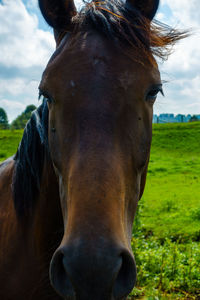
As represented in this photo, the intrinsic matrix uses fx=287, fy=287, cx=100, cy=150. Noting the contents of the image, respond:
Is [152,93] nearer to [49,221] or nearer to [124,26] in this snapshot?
[124,26]

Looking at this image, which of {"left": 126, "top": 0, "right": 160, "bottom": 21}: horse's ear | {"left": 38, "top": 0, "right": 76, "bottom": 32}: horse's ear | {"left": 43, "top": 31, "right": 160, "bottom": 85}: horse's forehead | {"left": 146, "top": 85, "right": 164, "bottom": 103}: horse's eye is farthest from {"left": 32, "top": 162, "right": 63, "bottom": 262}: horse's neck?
{"left": 126, "top": 0, "right": 160, "bottom": 21}: horse's ear

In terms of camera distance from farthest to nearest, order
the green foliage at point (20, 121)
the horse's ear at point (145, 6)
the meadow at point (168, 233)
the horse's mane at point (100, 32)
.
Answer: the green foliage at point (20, 121) < the meadow at point (168, 233) < the horse's ear at point (145, 6) < the horse's mane at point (100, 32)

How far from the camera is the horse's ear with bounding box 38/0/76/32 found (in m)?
2.12

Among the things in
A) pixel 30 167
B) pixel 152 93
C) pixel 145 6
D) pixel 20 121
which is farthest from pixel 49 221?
pixel 20 121

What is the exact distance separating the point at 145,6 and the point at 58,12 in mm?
646

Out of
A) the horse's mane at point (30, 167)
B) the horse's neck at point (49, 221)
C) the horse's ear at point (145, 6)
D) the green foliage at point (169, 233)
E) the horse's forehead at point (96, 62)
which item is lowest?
the green foliage at point (169, 233)

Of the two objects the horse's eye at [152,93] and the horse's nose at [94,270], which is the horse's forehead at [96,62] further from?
the horse's nose at [94,270]

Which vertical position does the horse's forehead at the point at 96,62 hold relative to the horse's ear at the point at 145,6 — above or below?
below

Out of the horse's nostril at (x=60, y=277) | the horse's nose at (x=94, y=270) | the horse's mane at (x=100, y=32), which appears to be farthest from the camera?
the horse's mane at (x=100, y=32)

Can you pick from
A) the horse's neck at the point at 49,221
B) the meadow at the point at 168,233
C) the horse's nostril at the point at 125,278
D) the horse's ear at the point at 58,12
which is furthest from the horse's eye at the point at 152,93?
the meadow at the point at 168,233

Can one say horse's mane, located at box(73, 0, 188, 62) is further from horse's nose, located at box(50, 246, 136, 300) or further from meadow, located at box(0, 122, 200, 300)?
meadow, located at box(0, 122, 200, 300)

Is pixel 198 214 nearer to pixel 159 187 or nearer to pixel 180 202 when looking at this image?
pixel 180 202

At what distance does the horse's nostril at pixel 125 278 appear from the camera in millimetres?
1325

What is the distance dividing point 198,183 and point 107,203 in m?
13.5
